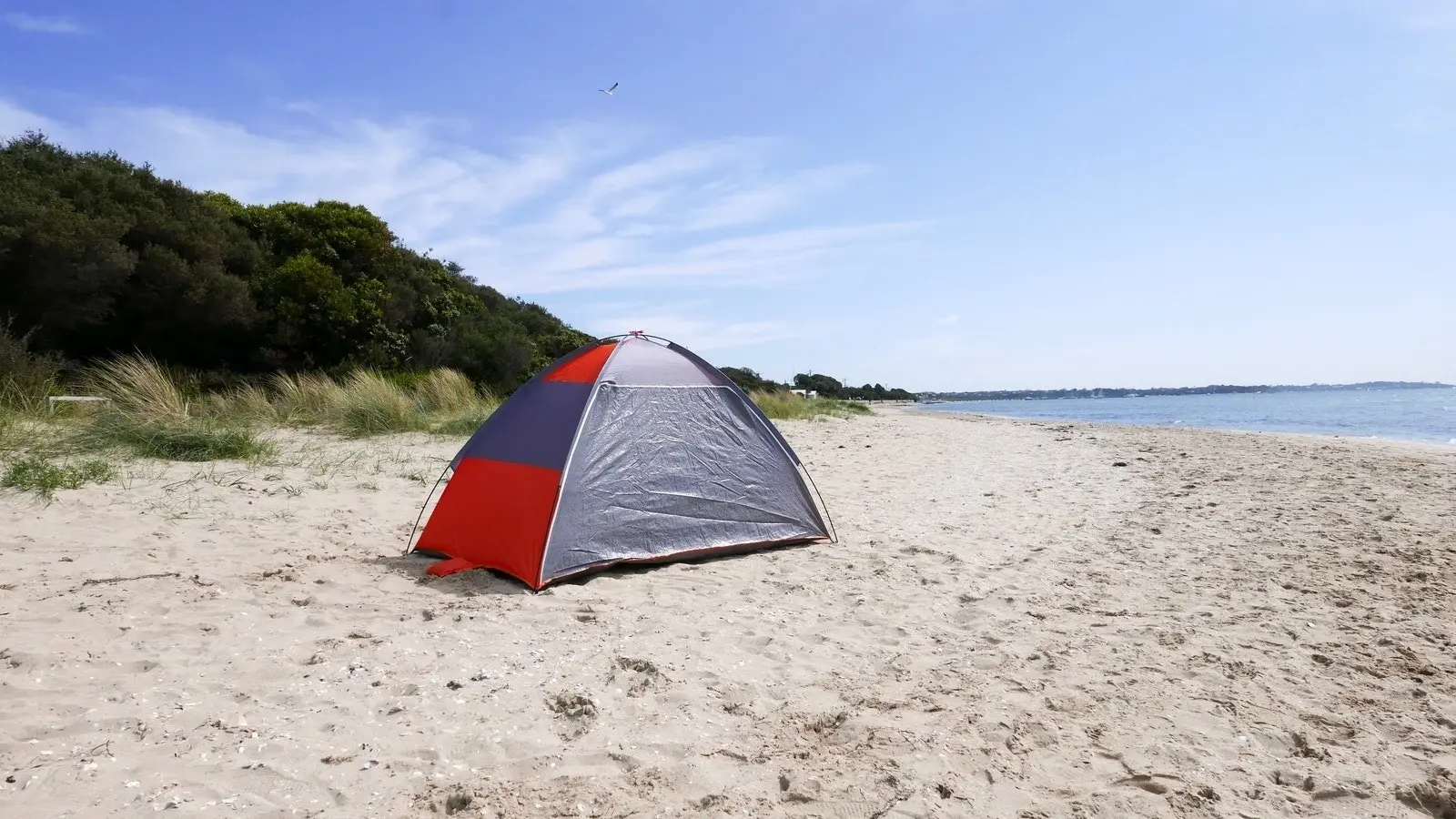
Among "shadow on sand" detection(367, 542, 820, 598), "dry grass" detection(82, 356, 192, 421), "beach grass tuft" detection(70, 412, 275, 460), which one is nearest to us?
"shadow on sand" detection(367, 542, 820, 598)

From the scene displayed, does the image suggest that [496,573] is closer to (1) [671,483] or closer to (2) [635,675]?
(1) [671,483]

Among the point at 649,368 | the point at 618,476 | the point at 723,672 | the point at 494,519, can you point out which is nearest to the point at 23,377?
the point at 494,519

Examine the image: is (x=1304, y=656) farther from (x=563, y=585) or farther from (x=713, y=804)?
(x=563, y=585)

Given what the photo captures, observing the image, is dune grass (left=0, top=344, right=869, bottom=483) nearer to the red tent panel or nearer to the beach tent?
the red tent panel

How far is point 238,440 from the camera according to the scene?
777 cm

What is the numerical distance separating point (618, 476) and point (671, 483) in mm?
413

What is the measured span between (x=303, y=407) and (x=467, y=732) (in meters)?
10.2

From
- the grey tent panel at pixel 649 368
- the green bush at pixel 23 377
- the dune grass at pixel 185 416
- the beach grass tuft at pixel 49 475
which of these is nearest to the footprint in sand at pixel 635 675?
the grey tent panel at pixel 649 368

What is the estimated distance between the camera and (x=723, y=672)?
137 inches

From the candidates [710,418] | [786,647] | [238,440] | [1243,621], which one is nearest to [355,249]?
[238,440]

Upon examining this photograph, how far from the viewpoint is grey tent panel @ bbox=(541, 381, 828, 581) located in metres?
5.03

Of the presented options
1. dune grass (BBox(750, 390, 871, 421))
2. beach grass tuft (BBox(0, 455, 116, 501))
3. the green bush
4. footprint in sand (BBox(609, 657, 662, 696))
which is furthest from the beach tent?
dune grass (BBox(750, 390, 871, 421))

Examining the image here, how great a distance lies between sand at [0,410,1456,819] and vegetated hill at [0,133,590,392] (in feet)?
26.9

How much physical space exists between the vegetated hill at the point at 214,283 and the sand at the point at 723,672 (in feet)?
26.9
